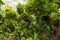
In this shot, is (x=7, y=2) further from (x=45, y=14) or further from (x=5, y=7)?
(x=45, y=14)

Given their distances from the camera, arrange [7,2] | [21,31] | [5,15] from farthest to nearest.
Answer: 1. [7,2]
2. [5,15]
3. [21,31]

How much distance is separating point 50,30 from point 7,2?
1.07 metres

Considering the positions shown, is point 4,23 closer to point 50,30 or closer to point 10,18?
point 10,18

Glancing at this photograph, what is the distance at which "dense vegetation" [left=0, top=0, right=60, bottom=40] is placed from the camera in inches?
127

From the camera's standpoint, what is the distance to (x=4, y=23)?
3.25m

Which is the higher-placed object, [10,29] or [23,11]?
[23,11]

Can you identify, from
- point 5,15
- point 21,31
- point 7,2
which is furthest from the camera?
point 7,2

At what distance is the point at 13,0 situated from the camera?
13.6ft

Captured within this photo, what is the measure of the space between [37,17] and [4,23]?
56 centimetres

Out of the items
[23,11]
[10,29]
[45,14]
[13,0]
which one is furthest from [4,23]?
[13,0]

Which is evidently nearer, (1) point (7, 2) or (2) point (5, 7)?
(2) point (5, 7)

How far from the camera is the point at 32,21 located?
3.43 meters

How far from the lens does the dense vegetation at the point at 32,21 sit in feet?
10.6

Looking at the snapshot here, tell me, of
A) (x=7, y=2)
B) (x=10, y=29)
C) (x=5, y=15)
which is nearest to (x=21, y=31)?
(x=10, y=29)
